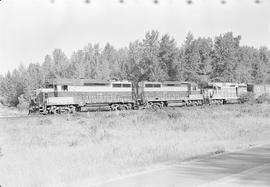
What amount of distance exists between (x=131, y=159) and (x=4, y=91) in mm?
58092

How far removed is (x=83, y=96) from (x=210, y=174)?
92.7 ft

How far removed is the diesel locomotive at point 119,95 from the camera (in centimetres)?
3447

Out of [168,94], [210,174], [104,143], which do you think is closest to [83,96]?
[168,94]

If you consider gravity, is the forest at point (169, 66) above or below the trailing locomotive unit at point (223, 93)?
above

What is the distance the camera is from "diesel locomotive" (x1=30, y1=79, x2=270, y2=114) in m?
34.5

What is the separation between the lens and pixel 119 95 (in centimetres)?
3944

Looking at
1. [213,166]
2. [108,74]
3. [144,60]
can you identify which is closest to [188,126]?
[213,166]

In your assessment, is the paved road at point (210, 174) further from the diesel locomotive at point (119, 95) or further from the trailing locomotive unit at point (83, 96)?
the diesel locomotive at point (119, 95)

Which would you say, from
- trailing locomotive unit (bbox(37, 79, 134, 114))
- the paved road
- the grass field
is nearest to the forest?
trailing locomotive unit (bbox(37, 79, 134, 114))

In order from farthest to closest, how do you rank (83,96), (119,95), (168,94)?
(168,94), (119,95), (83,96)

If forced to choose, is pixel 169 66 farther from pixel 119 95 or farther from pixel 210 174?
pixel 210 174

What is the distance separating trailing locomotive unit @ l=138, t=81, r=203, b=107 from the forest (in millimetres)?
8761

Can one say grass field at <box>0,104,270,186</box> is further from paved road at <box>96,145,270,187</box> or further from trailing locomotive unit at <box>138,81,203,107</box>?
trailing locomotive unit at <box>138,81,203,107</box>

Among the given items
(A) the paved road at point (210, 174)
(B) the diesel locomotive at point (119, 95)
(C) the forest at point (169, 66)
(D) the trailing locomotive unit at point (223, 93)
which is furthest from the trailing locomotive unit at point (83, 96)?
(A) the paved road at point (210, 174)
